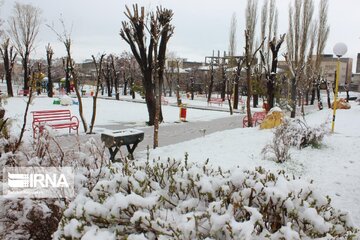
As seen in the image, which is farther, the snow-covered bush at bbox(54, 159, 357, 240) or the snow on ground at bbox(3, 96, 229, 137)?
the snow on ground at bbox(3, 96, 229, 137)

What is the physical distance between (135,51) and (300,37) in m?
14.3

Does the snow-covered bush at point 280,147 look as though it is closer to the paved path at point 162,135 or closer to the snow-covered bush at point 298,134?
the snow-covered bush at point 298,134

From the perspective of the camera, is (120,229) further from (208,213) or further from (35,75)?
(35,75)

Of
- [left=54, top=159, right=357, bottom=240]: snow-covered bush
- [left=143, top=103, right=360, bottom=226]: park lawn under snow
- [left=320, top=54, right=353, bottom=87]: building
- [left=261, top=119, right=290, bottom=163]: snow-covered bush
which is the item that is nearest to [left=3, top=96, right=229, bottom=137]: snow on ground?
[left=143, top=103, right=360, bottom=226]: park lawn under snow

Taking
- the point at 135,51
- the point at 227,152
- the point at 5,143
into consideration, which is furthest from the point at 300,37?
the point at 5,143

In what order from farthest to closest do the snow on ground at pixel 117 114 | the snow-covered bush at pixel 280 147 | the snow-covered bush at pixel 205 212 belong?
the snow on ground at pixel 117 114 → the snow-covered bush at pixel 280 147 → the snow-covered bush at pixel 205 212

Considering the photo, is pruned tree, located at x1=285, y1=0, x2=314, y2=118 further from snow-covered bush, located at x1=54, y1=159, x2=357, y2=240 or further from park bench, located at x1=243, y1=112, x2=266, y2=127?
snow-covered bush, located at x1=54, y1=159, x2=357, y2=240

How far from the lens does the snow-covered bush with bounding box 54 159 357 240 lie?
1933 millimetres

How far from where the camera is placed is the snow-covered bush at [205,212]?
193 centimetres

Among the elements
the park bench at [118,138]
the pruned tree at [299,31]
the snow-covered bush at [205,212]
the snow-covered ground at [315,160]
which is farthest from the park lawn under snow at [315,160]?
the pruned tree at [299,31]

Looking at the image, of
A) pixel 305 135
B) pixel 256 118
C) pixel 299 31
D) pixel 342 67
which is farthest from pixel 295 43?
pixel 342 67

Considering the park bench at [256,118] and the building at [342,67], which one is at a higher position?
the building at [342,67]

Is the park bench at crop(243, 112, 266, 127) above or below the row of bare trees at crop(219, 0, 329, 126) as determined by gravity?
below

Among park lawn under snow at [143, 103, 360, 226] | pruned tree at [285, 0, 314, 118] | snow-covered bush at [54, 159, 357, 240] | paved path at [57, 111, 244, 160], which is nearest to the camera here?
snow-covered bush at [54, 159, 357, 240]
